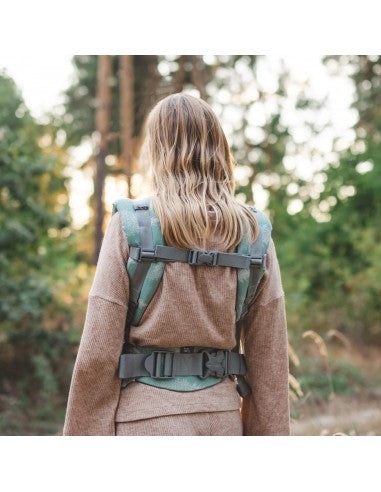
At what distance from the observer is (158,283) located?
79.9 inches

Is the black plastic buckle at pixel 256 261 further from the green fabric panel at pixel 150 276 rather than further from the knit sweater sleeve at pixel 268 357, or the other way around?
the green fabric panel at pixel 150 276

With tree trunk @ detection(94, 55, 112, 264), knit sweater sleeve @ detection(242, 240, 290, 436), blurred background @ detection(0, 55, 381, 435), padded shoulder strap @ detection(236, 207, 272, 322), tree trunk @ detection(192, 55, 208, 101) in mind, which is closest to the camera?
padded shoulder strap @ detection(236, 207, 272, 322)

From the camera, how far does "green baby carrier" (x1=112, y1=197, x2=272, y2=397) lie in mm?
2016

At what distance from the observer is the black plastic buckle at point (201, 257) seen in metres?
2.03

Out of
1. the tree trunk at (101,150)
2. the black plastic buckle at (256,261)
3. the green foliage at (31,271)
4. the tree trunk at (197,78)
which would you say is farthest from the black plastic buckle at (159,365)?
the tree trunk at (197,78)

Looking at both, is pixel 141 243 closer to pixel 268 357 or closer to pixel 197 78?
pixel 268 357

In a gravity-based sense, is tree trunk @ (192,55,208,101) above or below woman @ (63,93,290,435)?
above

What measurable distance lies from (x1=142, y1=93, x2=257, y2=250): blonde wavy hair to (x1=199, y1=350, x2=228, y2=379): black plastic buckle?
0.35m

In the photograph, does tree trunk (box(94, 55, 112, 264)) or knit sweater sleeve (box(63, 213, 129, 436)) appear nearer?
knit sweater sleeve (box(63, 213, 129, 436))

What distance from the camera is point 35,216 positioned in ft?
30.1

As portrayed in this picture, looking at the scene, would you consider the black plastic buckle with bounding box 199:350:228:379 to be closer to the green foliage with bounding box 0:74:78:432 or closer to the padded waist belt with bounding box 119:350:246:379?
the padded waist belt with bounding box 119:350:246:379

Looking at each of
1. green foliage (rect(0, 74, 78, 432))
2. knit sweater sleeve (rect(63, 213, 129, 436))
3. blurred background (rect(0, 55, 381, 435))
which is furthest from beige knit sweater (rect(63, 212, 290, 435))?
green foliage (rect(0, 74, 78, 432))

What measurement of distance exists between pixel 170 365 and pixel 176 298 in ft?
0.70

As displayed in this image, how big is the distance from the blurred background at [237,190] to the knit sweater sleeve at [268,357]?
190 inches
